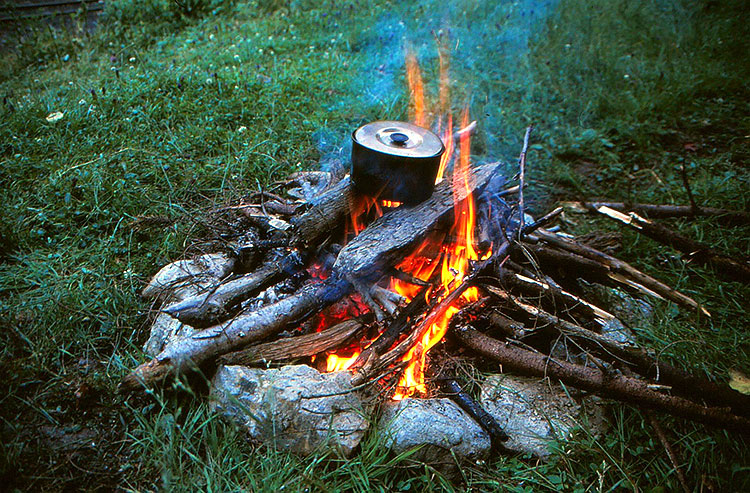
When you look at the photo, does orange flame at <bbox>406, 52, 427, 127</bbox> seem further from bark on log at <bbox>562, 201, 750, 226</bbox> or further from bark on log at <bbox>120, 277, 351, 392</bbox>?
bark on log at <bbox>120, 277, 351, 392</bbox>

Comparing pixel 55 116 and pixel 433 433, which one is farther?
pixel 55 116

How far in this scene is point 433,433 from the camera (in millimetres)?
2219

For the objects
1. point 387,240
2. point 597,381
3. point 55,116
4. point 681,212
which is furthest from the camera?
point 55,116

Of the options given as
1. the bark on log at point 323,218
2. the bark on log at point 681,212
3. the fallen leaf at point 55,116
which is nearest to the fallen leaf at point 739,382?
the bark on log at point 681,212

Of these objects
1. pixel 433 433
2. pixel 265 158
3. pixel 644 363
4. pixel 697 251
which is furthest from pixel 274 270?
pixel 697 251

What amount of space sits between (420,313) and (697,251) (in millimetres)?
2226

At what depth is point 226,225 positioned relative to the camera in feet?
11.2

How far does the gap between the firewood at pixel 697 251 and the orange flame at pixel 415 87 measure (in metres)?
2.48

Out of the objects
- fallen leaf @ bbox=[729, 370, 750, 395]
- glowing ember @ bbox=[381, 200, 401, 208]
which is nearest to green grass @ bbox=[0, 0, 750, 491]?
fallen leaf @ bbox=[729, 370, 750, 395]

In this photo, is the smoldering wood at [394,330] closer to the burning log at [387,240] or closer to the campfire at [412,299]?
the campfire at [412,299]

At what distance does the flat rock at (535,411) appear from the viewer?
7.75ft

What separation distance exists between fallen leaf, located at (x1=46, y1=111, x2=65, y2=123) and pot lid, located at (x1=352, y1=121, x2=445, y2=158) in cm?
337

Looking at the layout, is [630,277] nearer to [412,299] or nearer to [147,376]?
[412,299]

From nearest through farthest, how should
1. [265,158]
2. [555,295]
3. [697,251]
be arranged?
[555,295] → [697,251] → [265,158]
